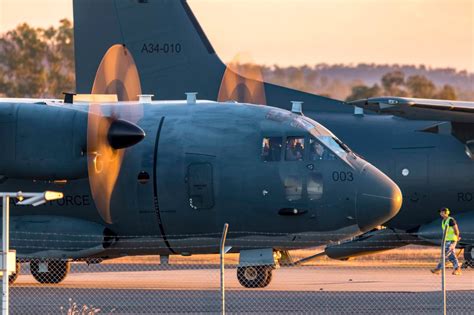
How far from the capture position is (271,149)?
84.9ft

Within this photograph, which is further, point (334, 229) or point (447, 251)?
point (447, 251)

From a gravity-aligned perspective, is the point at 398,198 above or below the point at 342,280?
above

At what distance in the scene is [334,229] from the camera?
1002 inches

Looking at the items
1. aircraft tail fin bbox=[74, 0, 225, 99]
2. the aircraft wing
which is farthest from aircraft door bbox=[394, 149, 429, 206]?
aircraft tail fin bbox=[74, 0, 225, 99]

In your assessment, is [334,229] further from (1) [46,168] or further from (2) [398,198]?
(1) [46,168]

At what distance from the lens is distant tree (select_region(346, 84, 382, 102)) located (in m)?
105

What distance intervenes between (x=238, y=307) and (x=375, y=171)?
4583 mm

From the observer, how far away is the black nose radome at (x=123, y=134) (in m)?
24.8

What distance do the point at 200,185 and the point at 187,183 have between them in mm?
272

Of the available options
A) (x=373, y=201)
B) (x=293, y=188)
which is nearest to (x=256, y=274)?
(x=293, y=188)

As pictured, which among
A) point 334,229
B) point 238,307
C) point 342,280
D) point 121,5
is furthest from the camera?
point 121,5

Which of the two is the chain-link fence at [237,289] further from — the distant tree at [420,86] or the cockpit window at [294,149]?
the distant tree at [420,86]

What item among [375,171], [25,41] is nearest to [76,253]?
[375,171]

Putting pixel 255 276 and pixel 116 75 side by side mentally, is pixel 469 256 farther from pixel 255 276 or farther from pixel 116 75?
pixel 116 75
